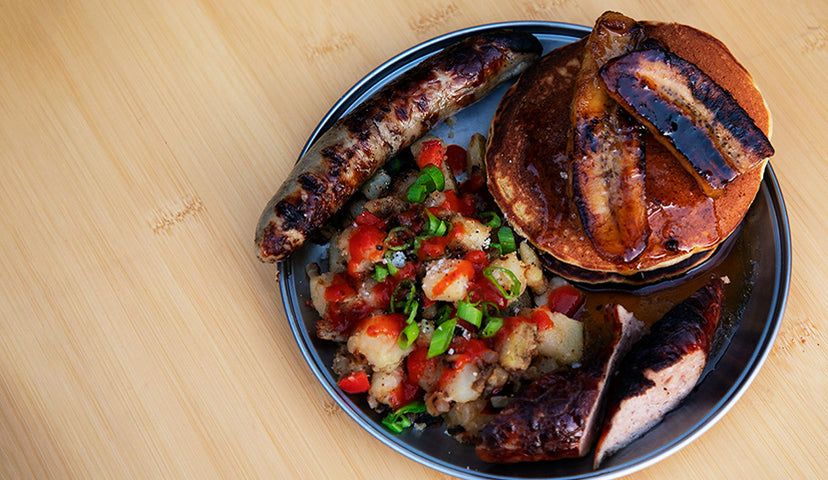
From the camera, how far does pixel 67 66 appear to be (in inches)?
125

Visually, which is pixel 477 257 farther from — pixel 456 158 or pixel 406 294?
pixel 456 158

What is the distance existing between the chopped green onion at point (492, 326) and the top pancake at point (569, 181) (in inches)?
15.3

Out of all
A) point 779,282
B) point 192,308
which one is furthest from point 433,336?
point 779,282

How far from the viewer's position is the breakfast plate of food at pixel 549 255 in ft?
7.51

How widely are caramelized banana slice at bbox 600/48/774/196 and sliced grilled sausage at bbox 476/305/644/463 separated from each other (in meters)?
0.73

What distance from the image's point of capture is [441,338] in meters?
2.34

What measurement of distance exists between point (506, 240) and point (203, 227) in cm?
157

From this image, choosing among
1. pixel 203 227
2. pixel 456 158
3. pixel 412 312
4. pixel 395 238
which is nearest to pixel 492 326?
pixel 412 312

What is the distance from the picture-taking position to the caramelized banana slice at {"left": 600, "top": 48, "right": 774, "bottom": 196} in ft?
7.32

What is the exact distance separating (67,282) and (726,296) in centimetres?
322

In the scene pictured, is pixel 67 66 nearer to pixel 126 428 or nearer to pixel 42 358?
pixel 42 358

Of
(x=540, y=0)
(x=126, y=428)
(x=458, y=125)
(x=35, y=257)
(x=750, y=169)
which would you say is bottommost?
(x=750, y=169)

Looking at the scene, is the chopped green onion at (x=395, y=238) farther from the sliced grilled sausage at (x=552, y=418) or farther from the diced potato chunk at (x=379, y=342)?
the sliced grilled sausage at (x=552, y=418)

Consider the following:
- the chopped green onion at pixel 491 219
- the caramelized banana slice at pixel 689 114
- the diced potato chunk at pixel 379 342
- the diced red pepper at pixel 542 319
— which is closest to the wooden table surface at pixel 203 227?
the diced potato chunk at pixel 379 342
